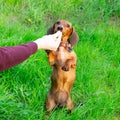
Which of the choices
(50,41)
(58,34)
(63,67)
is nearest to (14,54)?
(50,41)

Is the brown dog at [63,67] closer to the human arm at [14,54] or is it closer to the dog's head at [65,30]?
the dog's head at [65,30]

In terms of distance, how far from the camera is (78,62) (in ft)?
16.2

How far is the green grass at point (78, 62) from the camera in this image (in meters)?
4.07

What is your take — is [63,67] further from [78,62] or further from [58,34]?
[78,62]

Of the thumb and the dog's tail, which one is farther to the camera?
the dog's tail

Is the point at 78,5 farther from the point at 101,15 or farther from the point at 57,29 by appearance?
the point at 57,29

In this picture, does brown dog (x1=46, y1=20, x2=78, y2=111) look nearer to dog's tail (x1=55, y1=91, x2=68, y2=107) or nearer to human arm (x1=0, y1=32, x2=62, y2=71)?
dog's tail (x1=55, y1=91, x2=68, y2=107)

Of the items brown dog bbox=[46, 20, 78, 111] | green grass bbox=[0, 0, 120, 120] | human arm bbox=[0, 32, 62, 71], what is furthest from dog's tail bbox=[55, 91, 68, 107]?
human arm bbox=[0, 32, 62, 71]

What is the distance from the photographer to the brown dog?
11.9ft

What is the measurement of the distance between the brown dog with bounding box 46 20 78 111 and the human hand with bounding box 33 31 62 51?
0.34 ft

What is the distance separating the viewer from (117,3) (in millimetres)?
6414

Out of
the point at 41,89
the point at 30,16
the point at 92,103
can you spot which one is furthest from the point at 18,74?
the point at 30,16

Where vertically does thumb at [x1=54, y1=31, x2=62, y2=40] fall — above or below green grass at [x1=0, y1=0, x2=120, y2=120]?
above

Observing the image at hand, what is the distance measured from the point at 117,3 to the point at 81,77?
7.52ft
